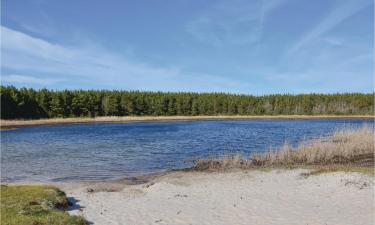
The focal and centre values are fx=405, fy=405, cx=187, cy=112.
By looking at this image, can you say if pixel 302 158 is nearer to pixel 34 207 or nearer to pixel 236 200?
pixel 236 200

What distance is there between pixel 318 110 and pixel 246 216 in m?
125

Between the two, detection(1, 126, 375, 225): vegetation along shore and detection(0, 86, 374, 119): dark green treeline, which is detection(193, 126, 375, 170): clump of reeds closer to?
detection(1, 126, 375, 225): vegetation along shore

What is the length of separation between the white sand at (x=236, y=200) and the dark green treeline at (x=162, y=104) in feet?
249

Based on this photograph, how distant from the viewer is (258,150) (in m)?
32.6

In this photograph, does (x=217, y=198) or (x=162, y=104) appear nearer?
(x=217, y=198)

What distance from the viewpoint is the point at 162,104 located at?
119188 millimetres

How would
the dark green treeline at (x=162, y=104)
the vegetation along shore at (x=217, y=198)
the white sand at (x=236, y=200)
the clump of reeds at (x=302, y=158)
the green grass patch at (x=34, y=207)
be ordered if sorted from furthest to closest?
the dark green treeline at (x=162, y=104)
the clump of reeds at (x=302, y=158)
the white sand at (x=236, y=200)
the vegetation along shore at (x=217, y=198)
the green grass patch at (x=34, y=207)

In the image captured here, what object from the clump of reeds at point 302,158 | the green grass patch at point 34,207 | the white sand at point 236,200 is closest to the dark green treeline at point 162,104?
the clump of reeds at point 302,158

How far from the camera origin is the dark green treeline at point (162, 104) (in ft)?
307

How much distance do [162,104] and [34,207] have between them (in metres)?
107

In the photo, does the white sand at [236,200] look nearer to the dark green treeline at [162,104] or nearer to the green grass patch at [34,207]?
the green grass patch at [34,207]

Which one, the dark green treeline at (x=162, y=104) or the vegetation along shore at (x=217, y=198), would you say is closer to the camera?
the vegetation along shore at (x=217, y=198)

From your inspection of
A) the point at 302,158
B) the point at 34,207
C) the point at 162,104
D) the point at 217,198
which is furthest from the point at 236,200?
the point at 162,104

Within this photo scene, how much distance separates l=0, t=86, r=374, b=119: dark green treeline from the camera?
9369 cm
